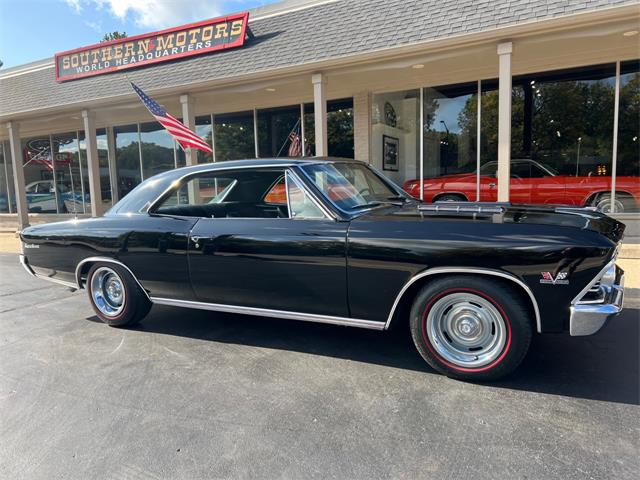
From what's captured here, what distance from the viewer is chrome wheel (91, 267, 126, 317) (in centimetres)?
444

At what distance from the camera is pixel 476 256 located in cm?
285

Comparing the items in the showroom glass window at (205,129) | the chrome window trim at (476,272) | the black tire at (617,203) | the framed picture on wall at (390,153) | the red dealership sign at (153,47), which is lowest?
the chrome window trim at (476,272)

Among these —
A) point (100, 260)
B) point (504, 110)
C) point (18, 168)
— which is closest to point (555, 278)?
point (100, 260)

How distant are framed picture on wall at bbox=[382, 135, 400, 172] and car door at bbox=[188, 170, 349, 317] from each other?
756 cm

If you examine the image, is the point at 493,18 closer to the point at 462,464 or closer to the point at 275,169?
the point at 275,169

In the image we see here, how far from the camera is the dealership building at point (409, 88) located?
7.27 metres

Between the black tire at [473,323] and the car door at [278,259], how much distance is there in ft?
2.05

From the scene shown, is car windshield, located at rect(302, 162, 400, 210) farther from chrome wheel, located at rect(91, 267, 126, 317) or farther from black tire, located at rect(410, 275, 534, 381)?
chrome wheel, located at rect(91, 267, 126, 317)

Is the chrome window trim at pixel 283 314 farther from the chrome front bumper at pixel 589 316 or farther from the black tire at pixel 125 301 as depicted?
the chrome front bumper at pixel 589 316

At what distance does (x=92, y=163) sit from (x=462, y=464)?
12952 millimetres

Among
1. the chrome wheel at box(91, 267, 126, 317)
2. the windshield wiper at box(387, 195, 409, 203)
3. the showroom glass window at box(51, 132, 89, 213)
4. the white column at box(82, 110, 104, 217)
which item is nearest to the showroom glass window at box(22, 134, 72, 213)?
the showroom glass window at box(51, 132, 89, 213)

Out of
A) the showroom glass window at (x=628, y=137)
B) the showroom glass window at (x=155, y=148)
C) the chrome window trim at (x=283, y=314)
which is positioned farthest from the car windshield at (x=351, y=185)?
the showroom glass window at (x=155, y=148)

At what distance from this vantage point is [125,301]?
4320mm

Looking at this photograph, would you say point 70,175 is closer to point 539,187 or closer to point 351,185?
point 539,187
